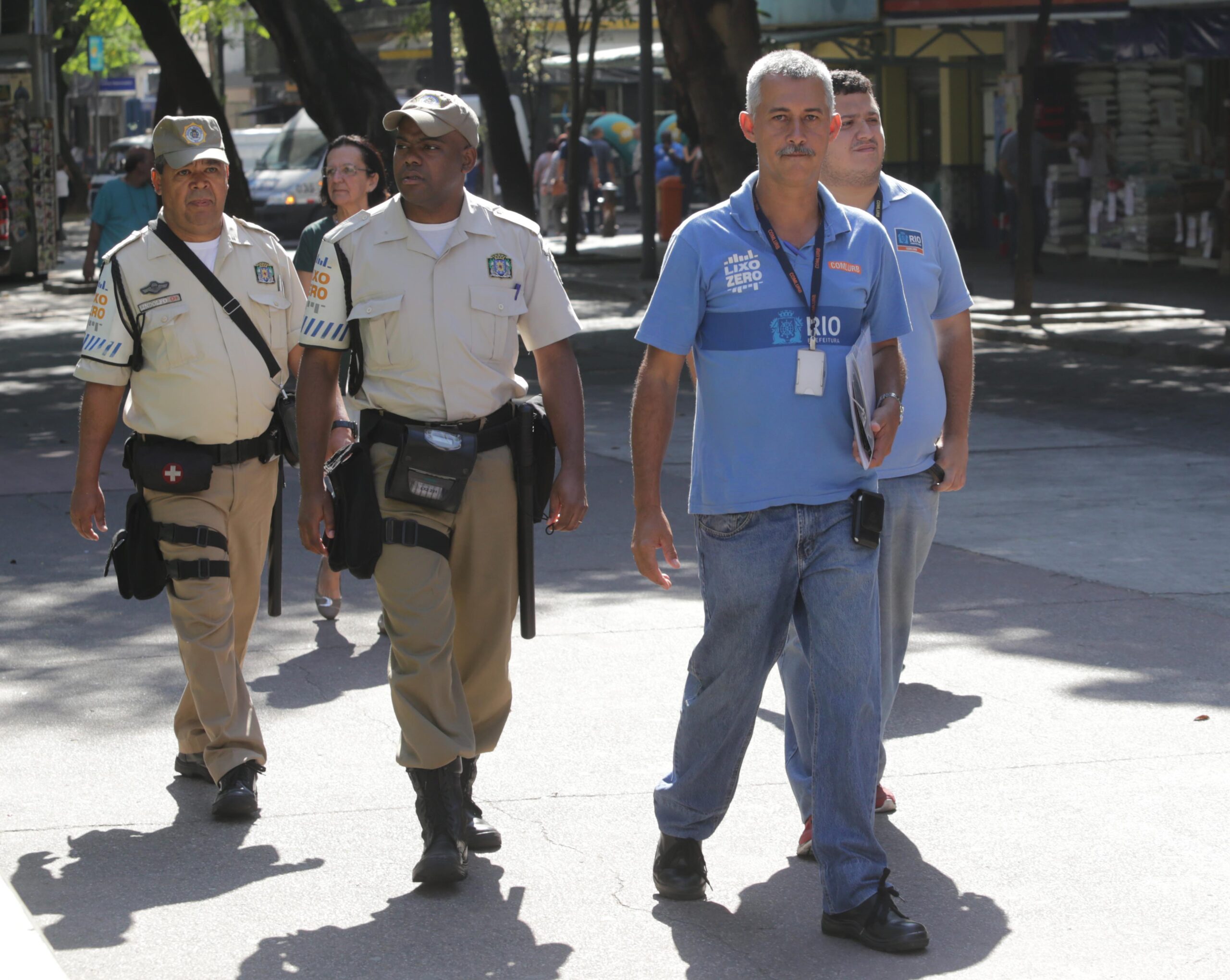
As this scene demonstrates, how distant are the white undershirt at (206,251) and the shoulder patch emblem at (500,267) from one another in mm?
1013

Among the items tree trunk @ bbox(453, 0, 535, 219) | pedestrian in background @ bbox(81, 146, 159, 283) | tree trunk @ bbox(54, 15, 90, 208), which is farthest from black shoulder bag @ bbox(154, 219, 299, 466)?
tree trunk @ bbox(54, 15, 90, 208)

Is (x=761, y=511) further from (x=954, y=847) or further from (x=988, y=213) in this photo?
(x=988, y=213)

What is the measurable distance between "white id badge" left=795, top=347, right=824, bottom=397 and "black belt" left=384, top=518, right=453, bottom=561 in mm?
1058

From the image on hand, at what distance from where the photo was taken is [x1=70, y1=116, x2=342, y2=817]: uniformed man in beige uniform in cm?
521

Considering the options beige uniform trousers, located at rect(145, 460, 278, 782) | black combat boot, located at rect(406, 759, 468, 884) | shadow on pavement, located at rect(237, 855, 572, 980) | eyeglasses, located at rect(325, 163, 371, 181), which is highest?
eyeglasses, located at rect(325, 163, 371, 181)

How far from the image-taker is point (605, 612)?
7.59 m

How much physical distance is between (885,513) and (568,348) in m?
0.96

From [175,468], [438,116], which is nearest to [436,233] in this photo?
[438,116]

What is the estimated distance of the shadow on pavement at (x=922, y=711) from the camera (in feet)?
19.2

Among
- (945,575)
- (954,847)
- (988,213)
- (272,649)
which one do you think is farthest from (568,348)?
(988,213)

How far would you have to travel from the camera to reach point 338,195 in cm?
712

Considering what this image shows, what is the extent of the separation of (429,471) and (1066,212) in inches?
875

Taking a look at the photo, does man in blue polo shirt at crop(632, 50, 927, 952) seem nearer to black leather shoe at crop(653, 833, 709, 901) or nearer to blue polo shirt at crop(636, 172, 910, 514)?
blue polo shirt at crop(636, 172, 910, 514)

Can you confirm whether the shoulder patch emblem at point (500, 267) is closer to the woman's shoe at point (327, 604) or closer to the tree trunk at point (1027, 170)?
the woman's shoe at point (327, 604)
